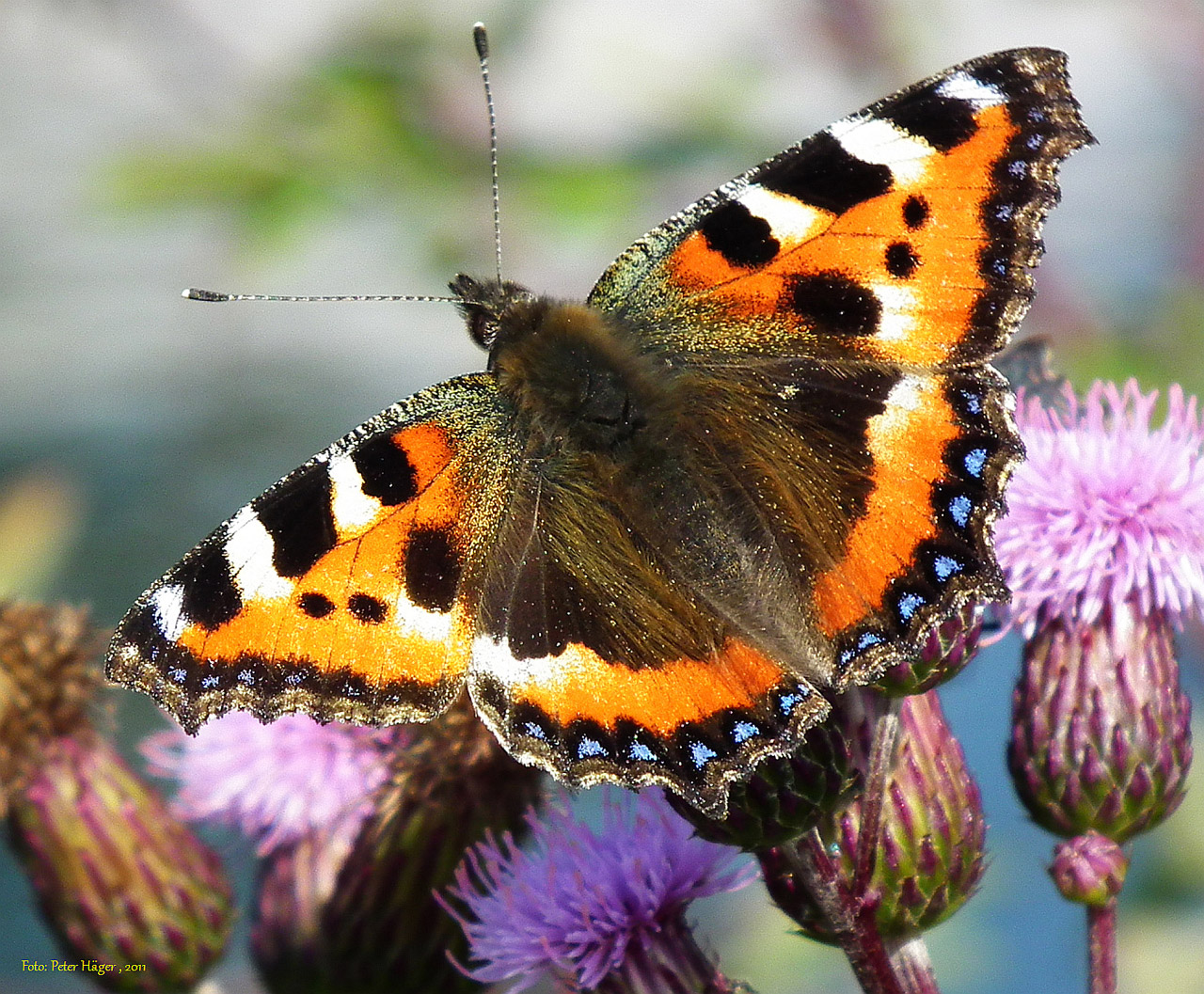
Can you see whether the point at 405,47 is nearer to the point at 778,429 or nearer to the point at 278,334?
the point at 778,429

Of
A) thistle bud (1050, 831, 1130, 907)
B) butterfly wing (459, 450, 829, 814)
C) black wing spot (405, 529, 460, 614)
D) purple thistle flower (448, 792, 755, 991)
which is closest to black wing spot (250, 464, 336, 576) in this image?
black wing spot (405, 529, 460, 614)

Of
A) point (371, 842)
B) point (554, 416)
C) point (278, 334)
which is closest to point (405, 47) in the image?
point (554, 416)

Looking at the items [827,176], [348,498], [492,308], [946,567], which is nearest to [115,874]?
[348,498]

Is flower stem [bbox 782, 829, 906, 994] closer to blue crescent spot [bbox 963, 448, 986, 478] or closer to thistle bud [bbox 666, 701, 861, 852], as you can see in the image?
thistle bud [bbox 666, 701, 861, 852]

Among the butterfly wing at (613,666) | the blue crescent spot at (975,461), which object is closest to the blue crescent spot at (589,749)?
the butterfly wing at (613,666)

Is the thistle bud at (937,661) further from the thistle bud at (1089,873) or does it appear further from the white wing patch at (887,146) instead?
the white wing patch at (887,146)

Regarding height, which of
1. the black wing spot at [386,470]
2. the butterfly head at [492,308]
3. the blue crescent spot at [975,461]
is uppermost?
the butterfly head at [492,308]

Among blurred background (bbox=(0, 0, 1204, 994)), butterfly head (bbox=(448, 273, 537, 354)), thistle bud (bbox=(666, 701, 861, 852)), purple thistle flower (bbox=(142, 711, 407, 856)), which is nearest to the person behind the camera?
thistle bud (bbox=(666, 701, 861, 852))
